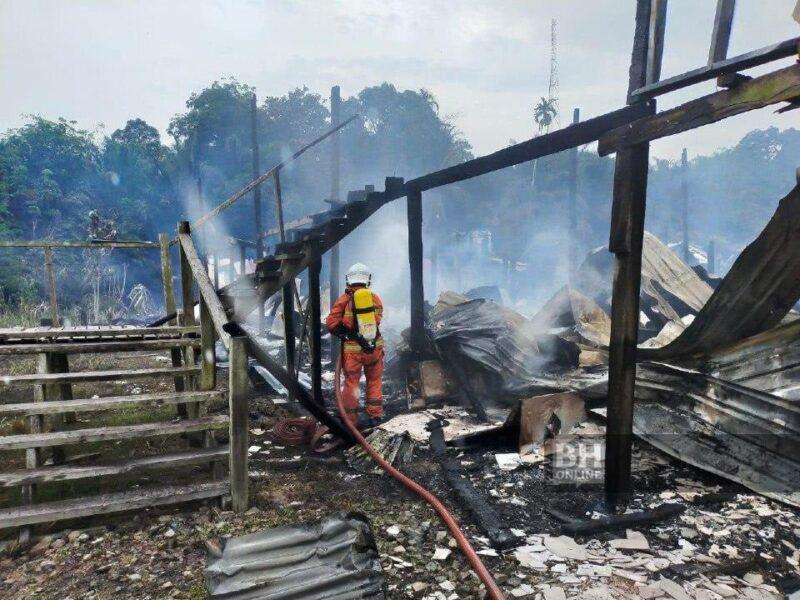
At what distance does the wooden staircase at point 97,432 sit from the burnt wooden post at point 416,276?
3.80m

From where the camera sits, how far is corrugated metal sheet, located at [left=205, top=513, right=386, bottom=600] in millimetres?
2711

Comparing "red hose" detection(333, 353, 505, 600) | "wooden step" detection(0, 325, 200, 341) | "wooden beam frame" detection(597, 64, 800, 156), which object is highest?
"wooden beam frame" detection(597, 64, 800, 156)

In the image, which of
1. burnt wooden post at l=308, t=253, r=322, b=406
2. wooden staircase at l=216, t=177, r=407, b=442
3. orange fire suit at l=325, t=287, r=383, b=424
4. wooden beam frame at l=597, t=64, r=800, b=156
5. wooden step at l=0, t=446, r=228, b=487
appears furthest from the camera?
burnt wooden post at l=308, t=253, r=322, b=406

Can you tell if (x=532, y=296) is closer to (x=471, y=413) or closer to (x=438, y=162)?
(x=438, y=162)

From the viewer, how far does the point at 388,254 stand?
28.4 m

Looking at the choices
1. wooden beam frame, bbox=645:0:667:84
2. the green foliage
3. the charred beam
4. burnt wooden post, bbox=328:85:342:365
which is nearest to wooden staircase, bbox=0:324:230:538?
the charred beam

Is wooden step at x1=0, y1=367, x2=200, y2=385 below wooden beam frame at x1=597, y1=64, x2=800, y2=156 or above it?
below

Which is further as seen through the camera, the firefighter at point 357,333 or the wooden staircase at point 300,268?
the firefighter at point 357,333

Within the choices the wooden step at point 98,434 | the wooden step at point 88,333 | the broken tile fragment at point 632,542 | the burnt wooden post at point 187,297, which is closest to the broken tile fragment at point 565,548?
the broken tile fragment at point 632,542

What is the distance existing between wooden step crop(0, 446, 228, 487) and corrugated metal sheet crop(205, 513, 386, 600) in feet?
2.41

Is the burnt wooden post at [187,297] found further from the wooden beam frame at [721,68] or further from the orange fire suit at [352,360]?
the wooden beam frame at [721,68]

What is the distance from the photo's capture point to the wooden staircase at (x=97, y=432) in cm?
324

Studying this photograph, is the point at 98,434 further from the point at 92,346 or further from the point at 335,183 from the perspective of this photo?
the point at 335,183

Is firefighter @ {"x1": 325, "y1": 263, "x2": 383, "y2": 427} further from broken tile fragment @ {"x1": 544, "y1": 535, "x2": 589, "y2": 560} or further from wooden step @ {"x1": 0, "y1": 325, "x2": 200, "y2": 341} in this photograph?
broken tile fragment @ {"x1": 544, "y1": 535, "x2": 589, "y2": 560}
